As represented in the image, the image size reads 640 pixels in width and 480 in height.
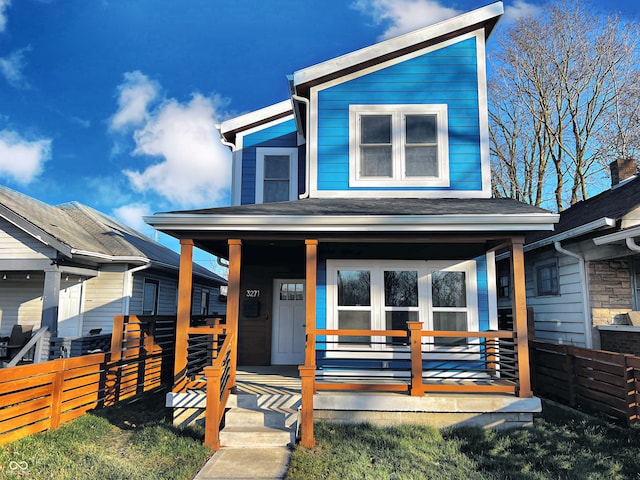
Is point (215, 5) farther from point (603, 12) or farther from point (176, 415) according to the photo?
point (176, 415)

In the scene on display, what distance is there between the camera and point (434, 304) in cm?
775

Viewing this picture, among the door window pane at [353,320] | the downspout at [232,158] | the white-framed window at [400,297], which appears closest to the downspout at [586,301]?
the white-framed window at [400,297]

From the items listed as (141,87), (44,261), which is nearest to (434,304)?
(44,261)

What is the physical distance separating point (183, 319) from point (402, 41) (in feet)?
20.0

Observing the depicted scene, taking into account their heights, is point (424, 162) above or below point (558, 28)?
below

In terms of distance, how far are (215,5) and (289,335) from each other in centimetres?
1483

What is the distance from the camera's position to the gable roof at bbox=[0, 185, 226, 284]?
31.7ft

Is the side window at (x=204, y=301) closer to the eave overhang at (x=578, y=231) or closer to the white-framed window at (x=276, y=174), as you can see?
the white-framed window at (x=276, y=174)

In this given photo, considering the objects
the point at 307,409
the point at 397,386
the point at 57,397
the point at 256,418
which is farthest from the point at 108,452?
the point at 397,386

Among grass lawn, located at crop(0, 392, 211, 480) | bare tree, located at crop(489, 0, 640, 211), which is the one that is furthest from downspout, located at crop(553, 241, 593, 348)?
bare tree, located at crop(489, 0, 640, 211)

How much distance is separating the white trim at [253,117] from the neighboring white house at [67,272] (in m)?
4.04

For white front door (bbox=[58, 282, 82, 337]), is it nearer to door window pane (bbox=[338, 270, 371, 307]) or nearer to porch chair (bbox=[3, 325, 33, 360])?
porch chair (bbox=[3, 325, 33, 360])

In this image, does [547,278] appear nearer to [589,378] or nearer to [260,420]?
[589,378]

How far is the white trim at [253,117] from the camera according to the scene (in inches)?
425
